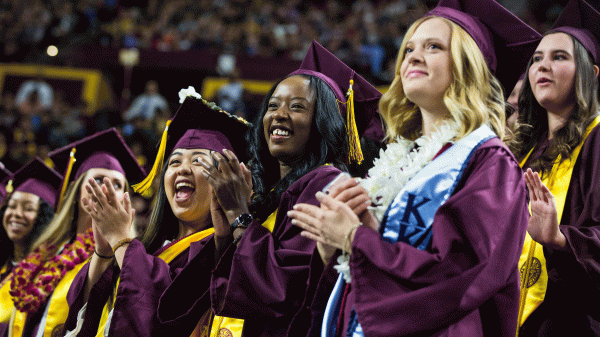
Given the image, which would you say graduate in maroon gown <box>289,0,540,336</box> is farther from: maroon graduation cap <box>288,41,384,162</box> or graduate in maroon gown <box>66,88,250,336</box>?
graduate in maroon gown <box>66,88,250,336</box>

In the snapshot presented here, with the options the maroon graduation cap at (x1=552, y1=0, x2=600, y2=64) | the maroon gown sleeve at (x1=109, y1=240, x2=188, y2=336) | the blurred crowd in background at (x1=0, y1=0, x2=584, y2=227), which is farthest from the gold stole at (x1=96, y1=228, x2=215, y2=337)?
the blurred crowd in background at (x1=0, y1=0, x2=584, y2=227)

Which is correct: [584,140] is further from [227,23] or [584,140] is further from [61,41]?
[61,41]

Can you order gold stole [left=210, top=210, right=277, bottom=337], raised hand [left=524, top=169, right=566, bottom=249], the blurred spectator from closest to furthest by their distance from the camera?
raised hand [left=524, top=169, right=566, bottom=249], gold stole [left=210, top=210, right=277, bottom=337], the blurred spectator

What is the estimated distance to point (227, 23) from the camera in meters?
11.9

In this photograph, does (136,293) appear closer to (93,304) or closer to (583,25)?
(93,304)

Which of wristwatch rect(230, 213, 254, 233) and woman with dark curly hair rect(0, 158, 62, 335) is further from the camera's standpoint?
woman with dark curly hair rect(0, 158, 62, 335)

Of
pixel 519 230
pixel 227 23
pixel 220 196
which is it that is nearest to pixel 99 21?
pixel 227 23

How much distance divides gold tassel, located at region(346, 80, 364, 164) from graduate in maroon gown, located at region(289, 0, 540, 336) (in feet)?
1.01

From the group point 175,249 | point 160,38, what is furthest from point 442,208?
point 160,38

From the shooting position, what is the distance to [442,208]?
68.2 inches

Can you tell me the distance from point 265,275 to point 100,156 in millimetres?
2151

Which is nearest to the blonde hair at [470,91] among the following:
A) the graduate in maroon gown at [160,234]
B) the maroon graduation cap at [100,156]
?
the graduate in maroon gown at [160,234]

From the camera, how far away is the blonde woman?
3523 millimetres

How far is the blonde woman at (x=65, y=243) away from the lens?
3523 mm
